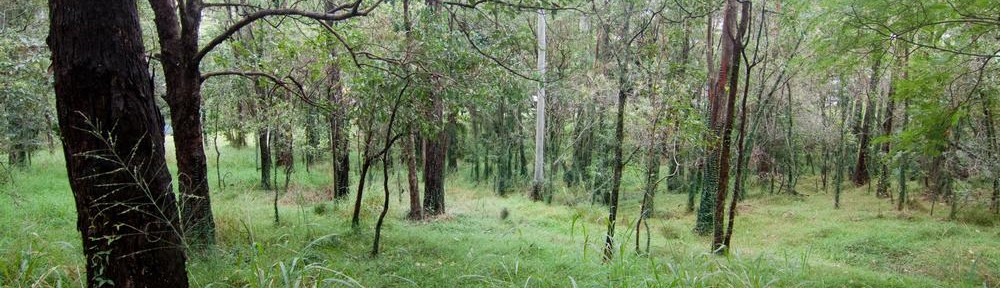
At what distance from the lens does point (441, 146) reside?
34.4 ft

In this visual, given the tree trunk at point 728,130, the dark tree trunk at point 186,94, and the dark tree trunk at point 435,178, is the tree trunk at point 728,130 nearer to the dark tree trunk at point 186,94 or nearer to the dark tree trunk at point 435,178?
the dark tree trunk at point 186,94

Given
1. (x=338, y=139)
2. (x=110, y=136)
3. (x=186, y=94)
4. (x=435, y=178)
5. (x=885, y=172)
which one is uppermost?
(x=186, y=94)

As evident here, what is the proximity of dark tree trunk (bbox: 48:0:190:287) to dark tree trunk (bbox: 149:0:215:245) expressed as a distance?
1727 mm

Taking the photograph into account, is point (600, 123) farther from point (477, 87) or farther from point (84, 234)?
point (84, 234)

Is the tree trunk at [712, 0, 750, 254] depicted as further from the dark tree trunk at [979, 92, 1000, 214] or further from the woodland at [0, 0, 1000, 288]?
the dark tree trunk at [979, 92, 1000, 214]

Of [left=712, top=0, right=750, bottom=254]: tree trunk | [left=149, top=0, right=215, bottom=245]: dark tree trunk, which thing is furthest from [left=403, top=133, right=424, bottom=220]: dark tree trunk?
[left=712, top=0, right=750, bottom=254]: tree trunk

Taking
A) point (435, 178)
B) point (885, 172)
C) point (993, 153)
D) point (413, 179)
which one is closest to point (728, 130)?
point (413, 179)

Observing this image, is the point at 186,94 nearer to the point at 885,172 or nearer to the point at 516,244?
the point at 516,244

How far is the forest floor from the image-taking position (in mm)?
3716

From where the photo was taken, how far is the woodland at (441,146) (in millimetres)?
2654

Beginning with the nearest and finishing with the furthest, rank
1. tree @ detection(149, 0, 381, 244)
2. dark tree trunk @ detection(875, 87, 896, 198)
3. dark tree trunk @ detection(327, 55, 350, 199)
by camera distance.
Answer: tree @ detection(149, 0, 381, 244) < dark tree trunk @ detection(327, 55, 350, 199) < dark tree trunk @ detection(875, 87, 896, 198)

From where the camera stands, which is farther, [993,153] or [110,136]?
[993,153]

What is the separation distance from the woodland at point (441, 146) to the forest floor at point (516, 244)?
0.18 ft

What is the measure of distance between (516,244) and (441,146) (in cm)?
406
